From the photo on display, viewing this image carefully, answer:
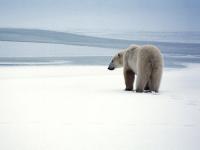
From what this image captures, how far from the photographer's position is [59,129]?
3.39 meters

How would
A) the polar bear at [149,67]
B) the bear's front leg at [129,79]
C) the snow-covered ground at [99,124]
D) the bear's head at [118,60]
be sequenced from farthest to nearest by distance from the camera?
the bear's head at [118,60]
the bear's front leg at [129,79]
the polar bear at [149,67]
the snow-covered ground at [99,124]

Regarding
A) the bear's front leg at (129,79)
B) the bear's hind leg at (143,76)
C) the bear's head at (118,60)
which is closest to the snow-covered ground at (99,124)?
the bear's hind leg at (143,76)

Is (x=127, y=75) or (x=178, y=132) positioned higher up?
(x=178, y=132)

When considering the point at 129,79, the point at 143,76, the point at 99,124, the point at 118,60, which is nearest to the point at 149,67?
the point at 143,76

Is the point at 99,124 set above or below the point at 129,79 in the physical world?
above

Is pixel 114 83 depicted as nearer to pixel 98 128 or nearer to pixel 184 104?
pixel 184 104

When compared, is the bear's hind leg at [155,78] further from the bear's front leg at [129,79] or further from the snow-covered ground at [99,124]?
the snow-covered ground at [99,124]

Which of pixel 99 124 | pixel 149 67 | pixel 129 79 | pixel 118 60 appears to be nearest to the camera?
pixel 99 124

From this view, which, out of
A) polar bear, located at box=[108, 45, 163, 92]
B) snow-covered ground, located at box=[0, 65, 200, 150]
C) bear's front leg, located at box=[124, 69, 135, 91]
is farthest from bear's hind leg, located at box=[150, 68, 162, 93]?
snow-covered ground, located at box=[0, 65, 200, 150]

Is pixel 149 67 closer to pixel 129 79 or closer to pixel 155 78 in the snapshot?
pixel 155 78

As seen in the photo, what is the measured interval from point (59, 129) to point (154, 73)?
141 inches

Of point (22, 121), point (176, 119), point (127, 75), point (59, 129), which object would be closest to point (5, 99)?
point (22, 121)

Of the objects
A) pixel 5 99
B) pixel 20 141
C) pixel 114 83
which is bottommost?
pixel 114 83

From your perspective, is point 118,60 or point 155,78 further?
point 118,60
